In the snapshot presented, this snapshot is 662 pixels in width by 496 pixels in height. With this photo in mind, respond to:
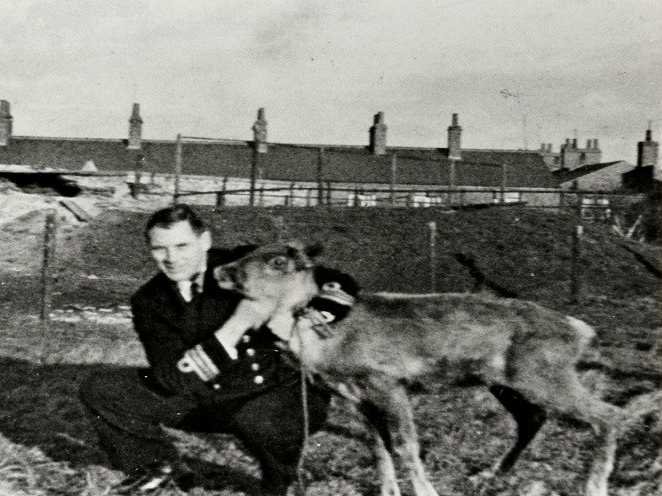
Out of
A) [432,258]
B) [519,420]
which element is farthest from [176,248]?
[432,258]

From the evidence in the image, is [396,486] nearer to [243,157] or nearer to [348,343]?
[348,343]

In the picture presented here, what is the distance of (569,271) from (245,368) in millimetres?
12004

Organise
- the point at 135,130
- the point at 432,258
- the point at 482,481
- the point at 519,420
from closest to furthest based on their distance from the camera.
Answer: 1. the point at 482,481
2. the point at 519,420
3. the point at 432,258
4. the point at 135,130

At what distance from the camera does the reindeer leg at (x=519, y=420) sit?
403 cm

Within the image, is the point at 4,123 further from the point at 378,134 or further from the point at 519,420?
the point at 519,420

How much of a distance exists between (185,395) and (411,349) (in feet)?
4.00

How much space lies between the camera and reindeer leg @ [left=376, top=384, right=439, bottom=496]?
3498 millimetres

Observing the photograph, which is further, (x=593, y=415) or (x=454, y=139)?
(x=454, y=139)

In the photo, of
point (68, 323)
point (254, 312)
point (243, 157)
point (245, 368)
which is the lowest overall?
point (68, 323)

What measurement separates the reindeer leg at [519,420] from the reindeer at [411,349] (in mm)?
85

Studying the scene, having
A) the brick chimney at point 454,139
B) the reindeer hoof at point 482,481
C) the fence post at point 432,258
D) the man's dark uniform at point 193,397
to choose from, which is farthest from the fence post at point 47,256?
the brick chimney at point 454,139

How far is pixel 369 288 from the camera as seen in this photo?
13797 millimetres

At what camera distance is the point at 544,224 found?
691 inches

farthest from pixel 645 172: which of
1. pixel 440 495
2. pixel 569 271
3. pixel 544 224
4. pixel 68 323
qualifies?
pixel 440 495
